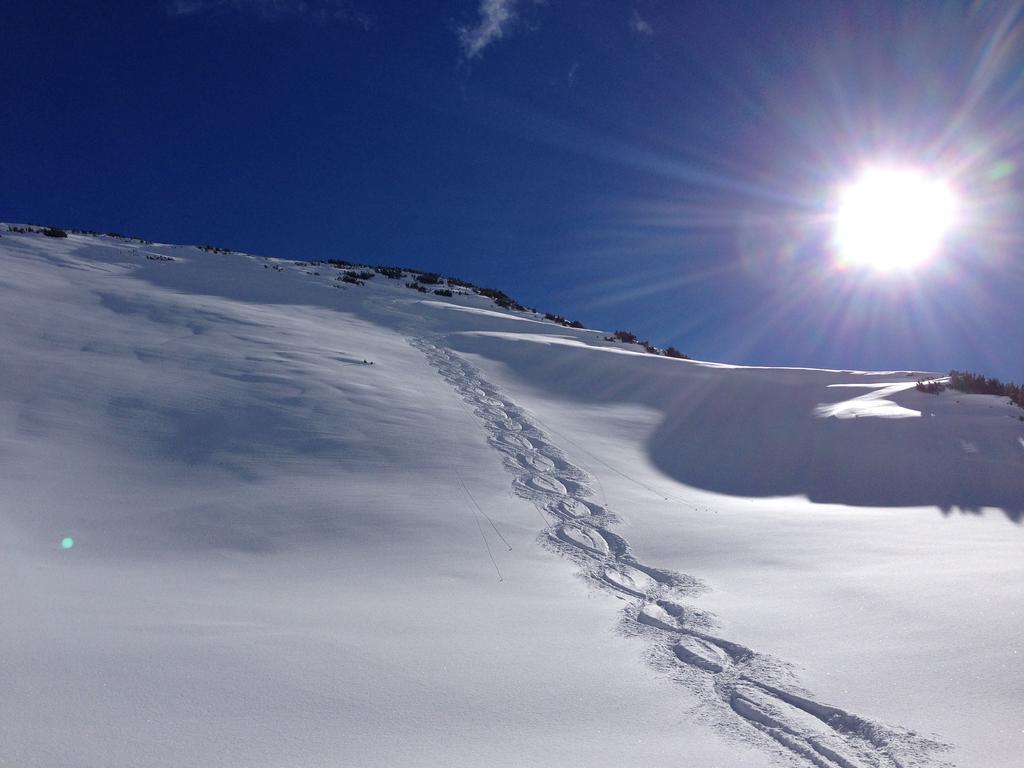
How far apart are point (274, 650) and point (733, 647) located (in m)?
2.21

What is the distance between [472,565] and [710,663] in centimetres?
181

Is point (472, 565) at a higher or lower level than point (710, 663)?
lower

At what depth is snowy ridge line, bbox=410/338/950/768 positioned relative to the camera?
226 centimetres

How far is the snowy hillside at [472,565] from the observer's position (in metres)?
2.30

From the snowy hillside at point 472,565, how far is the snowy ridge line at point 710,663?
16mm

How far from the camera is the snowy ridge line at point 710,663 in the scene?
226cm

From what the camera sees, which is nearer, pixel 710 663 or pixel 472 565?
pixel 710 663

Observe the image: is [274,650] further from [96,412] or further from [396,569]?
[96,412]

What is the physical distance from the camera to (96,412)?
241 inches

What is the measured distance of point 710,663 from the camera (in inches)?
117

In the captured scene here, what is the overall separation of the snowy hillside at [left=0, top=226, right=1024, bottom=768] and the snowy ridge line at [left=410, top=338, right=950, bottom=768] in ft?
0.05

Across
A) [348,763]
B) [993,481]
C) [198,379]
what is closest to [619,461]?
Answer: [993,481]

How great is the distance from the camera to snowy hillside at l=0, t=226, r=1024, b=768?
2.30 m

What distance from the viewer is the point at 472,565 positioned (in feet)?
14.1
